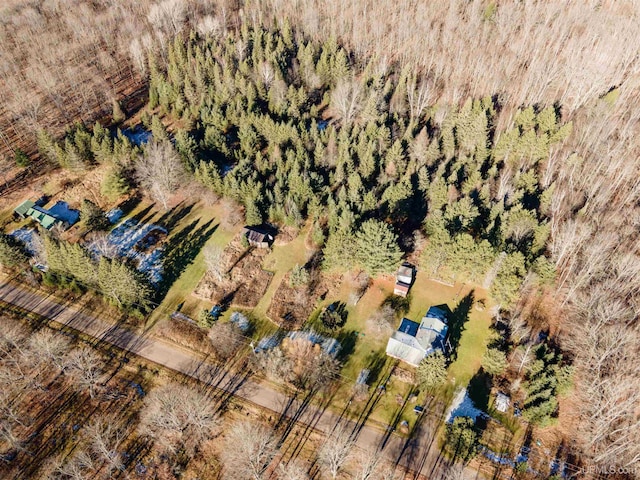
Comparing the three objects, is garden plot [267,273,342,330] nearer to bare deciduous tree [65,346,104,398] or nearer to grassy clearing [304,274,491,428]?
grassy clearing [304,274,491,428]

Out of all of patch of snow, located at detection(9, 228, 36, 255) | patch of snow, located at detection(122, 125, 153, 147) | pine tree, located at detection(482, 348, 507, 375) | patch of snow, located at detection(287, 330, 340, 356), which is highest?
patch of snow, located at detection(122, 125, 153, 147)

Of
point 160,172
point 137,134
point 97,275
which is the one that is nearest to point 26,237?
point 97,275

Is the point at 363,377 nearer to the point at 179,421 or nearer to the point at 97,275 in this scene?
the point at 179,421

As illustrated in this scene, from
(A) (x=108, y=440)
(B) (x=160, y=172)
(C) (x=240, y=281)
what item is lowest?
(A) (x=108, y=440)

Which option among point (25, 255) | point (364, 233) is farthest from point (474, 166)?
point (25, 255)

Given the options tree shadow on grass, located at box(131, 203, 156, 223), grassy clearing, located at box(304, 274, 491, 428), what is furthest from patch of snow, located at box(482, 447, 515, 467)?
tree shadow on grass, located at box(131, 203, 156, 223)

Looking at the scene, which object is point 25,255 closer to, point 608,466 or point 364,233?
point 364,233

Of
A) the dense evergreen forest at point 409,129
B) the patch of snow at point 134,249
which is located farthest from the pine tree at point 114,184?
the patch of snow at point 134,249
